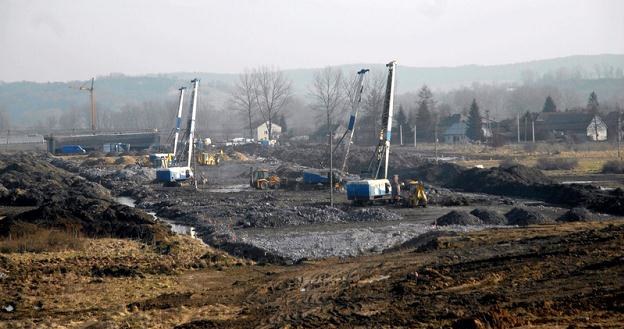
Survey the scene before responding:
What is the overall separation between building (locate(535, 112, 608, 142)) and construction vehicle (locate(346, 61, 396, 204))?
40845 mm

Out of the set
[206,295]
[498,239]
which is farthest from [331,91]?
[206,295]

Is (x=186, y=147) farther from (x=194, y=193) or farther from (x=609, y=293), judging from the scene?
(x=609, y=293)

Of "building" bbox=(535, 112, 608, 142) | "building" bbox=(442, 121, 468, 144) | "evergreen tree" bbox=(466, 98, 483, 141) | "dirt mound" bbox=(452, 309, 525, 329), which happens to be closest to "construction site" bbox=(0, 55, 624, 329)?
"dirt mound" bbox=(452, 309, 525, 329)

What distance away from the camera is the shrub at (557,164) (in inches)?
1961

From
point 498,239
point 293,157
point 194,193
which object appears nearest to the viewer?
point 498,239

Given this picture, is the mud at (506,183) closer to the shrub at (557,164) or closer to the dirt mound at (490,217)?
the dirt mound at (490,217)

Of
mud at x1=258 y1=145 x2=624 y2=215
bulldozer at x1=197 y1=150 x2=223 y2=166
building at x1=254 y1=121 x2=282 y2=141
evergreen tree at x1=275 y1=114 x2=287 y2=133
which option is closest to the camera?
mud at x1=258 y1=145 x2=624 y2=215

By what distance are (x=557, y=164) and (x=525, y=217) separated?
24.5 m

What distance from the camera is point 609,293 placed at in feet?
43.8

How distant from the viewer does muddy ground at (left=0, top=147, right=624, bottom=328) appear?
13.5 meters

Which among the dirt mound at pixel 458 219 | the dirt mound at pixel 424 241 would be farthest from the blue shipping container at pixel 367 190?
the dirt mound at pixel 424 241

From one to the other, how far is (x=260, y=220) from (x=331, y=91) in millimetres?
71222

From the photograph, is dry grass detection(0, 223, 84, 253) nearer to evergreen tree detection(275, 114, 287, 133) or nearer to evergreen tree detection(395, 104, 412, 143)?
evergreen tree detection(395, 104, 412, 143)

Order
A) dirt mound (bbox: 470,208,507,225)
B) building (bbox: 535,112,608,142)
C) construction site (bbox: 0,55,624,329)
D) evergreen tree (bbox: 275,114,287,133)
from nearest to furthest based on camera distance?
construction site (bbox: 0,55,624,329) < dirt mound (bbox: 470,208,507,225) < building (bbox: 535,112,608,142) < evergreen tree (bbox: 275,114,287,133)
